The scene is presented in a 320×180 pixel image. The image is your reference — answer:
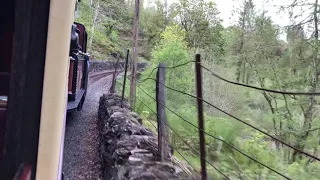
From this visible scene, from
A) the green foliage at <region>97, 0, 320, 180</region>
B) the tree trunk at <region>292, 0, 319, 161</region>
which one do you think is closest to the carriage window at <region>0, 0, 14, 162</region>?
the green foliage at <region>97, 0, 320, 180</region>

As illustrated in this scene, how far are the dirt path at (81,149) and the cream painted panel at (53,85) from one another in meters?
3.50

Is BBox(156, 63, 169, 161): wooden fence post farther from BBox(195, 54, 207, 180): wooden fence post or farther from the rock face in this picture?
BBox(195, 54, 207, 180): wooden fence post

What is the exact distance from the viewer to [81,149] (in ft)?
18.5

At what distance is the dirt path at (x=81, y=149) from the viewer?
4.59m

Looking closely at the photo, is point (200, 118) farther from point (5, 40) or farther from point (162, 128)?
point (5, 40)

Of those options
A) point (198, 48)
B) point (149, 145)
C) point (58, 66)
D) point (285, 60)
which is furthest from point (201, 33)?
point (58, 66)

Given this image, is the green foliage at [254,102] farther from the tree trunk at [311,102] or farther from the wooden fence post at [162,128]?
the wooden fence post at [162,128]

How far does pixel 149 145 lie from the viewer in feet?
10.8

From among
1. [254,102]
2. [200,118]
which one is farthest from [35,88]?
[254,102]

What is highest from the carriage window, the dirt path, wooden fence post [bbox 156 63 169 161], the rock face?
the carriage window

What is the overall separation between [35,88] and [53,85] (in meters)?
0.06

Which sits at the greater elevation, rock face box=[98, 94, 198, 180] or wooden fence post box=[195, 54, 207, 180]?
wooden fence post box=[195, 54, 207, 180]

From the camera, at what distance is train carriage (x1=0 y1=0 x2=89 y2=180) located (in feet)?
3.27

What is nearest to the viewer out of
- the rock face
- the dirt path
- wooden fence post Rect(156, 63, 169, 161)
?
the rock face
